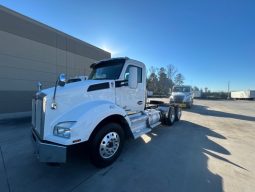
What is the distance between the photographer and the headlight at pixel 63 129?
2795 millimetres

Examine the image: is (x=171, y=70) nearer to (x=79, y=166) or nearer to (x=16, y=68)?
(x=16, y=68)

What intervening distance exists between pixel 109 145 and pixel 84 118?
982 mm

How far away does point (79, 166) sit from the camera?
3496 mm

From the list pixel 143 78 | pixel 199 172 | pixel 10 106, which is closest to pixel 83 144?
pixel 199 172

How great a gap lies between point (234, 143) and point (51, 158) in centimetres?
570

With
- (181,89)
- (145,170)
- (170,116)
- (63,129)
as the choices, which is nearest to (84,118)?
(63,129)

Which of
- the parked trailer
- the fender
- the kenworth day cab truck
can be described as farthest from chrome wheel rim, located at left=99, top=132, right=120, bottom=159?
the parked trailer

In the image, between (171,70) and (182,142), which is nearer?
(182,142)

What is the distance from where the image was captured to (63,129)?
9.30 ft

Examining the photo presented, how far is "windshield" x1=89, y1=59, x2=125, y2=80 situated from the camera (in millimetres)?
4302

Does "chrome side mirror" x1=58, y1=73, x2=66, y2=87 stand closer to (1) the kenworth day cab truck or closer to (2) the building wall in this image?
(1) the kenworth day cab truck

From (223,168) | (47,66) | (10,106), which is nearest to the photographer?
(223,168)

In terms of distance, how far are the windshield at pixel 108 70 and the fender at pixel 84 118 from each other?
118cm

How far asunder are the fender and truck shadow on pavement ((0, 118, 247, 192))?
22.6 inches
